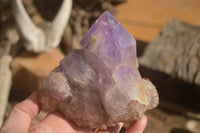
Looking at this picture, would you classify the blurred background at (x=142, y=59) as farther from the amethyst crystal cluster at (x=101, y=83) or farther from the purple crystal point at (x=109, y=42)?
the purple crystal point at (x=109, y=42)

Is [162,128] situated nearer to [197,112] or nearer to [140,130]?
[140,130]

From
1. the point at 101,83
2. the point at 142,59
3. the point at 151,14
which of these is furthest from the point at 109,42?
the point at 151,14

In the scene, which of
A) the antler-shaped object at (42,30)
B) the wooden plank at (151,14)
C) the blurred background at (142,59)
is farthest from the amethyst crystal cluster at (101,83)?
the wooden plank at (151,14)

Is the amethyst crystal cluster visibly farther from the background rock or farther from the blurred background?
the background rock

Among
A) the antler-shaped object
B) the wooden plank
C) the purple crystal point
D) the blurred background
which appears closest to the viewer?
the purple crystal point

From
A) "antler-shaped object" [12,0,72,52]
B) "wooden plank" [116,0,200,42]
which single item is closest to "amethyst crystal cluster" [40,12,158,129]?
"antler-shaped object" [12,0,72,52]
